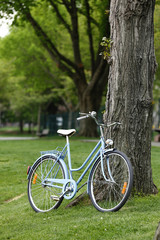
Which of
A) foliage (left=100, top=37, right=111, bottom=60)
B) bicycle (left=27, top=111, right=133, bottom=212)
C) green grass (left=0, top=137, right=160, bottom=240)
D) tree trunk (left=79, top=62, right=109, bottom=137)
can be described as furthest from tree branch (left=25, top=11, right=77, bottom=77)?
bicycle (left=27, top=111, right=133, bottom=212)

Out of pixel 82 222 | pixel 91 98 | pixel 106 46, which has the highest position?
pixel 106 46

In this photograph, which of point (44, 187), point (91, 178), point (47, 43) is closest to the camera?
point (91, 178)

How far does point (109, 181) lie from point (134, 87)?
1.42 m

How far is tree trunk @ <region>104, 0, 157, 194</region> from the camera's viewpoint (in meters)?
5.30

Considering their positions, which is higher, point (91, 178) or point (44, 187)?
point (91, 178)

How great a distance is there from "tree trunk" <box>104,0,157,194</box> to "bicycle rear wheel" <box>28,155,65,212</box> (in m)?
0.89

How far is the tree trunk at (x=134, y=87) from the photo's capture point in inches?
209

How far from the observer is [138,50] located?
535cm

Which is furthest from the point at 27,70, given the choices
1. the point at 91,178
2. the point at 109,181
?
the point at 109,181

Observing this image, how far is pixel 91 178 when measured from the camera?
4.80 metres

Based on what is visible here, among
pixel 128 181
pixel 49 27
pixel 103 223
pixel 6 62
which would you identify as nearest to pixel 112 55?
pixel 128 181

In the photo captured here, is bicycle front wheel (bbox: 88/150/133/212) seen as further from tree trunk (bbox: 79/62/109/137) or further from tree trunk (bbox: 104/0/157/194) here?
tree trunk (bbox: 79/62/109/137)

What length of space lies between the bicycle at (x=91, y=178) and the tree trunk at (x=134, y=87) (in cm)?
36

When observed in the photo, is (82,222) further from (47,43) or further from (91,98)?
(91,98)
